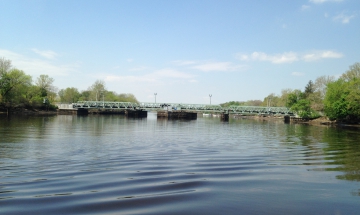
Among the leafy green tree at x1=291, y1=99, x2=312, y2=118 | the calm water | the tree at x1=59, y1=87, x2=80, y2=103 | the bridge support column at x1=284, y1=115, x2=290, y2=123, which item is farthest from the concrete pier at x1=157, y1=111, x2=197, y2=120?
the calm water

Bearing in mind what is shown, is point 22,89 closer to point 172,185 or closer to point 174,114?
point 174,114

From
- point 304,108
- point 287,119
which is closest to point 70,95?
point 287,119

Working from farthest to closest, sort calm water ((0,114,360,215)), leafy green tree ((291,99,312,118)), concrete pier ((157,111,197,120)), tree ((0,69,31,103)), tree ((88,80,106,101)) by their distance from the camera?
tree ((88,80,106,101)) → concrete pier ((157,111,197,120)) → leafy green tree ((291,99,312,118)) → tree ((0,69,31,103)) → calm water ((0,114,360,215))

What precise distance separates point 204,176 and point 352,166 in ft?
26.6

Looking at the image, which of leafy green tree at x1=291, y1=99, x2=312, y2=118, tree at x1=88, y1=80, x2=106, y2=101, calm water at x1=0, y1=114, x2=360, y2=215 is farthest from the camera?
tree at x1=88, y1=80, x2=106, y2=101

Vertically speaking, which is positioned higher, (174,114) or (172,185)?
(174,114)

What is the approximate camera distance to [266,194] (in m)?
8.70

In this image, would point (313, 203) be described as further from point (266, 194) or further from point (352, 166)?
point (352, 166)

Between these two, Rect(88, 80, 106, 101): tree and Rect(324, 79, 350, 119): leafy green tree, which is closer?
Rect(324, 79, 350, 119): leafy green tree

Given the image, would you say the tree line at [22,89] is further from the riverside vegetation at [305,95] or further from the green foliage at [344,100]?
the green foliage at [344,100]

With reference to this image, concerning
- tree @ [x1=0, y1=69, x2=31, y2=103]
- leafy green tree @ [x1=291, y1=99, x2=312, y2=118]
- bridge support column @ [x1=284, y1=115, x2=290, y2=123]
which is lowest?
bridge support column @ [x1=284, y1=115, x2=290, y2=123]

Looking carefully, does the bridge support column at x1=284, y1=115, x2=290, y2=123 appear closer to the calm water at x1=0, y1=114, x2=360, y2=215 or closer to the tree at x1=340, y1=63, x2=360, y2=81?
the tree at x1=340, y1=63, x2=360, y2=81

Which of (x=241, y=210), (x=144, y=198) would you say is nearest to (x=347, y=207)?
(x=241, y=210)

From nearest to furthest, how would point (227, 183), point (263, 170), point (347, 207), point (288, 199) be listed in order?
point (347, 207)
point (288, 199)
point (227, 183)
point (263, 170)
